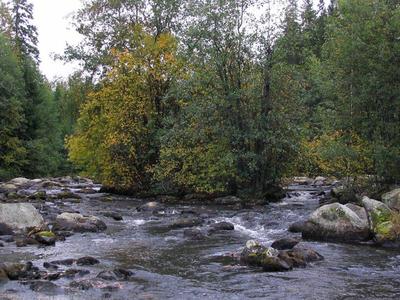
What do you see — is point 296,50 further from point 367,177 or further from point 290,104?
point 367,177

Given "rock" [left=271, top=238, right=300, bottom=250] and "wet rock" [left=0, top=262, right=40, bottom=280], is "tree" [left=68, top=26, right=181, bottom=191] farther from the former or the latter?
"wet rock" [left=0, top=262, right=40, bottom=280]

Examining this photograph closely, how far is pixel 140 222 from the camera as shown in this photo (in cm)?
1938

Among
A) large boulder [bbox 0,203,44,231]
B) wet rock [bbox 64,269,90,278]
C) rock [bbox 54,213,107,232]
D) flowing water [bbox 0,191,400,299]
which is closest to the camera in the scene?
flowing water [bbox 0,191,400,299]

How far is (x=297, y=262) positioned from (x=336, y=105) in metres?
11.8

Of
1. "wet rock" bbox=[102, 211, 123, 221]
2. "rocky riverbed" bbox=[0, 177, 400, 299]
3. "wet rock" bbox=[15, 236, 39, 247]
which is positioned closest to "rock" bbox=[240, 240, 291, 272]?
"rocky riverbed" bbox=[0, 177, 400, 299]

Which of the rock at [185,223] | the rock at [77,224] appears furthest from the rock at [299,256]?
the rock at [77,224]

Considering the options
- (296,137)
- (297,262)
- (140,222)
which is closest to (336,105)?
(296,137)

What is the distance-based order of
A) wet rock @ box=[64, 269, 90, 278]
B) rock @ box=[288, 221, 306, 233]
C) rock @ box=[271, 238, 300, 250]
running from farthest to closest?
rock @ box=[288, 221, 306, 233], rock @ box=[271, 238, 300, 250], wet rock @ box=[64, 269, 90, 278]

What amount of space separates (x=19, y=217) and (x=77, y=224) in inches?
72.5

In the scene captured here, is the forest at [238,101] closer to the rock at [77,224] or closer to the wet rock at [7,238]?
the rock at [77,224]

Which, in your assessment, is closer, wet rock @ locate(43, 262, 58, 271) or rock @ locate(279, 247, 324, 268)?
wet rock @ locate(43, 262, 58, 271)

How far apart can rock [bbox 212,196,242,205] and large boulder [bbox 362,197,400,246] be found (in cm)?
965

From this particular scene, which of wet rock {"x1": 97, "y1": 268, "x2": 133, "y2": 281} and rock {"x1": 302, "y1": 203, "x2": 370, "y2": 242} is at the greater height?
rock {"x1": 302, "y1": 203, "x2": 370, "y2": 242}

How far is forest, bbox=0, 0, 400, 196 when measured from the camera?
69.0 ft
